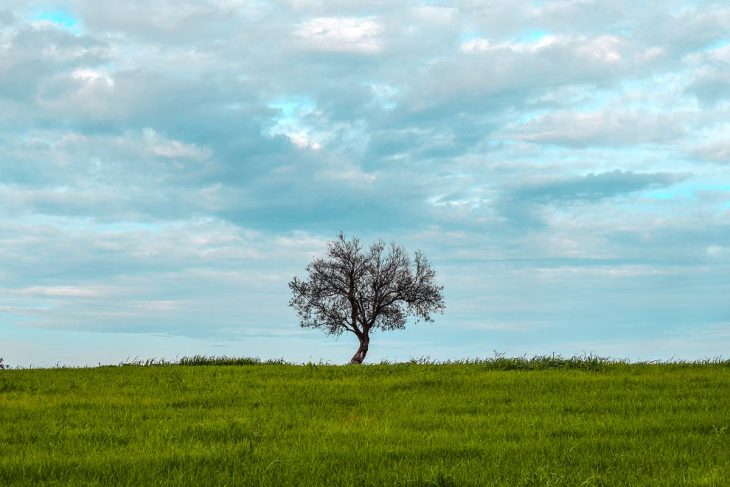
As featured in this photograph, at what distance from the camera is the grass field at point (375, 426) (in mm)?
12031

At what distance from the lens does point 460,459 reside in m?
12.9

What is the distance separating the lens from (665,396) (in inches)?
837

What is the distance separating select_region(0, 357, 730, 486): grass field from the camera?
39.5 ft

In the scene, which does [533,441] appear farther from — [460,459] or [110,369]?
[110,369]

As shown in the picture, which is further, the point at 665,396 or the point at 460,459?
the point at 665,396

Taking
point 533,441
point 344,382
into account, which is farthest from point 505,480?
point 344,382

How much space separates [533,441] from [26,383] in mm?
18769

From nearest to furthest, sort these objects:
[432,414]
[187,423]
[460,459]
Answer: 1. [460,459]
2. [187,423]
3. [432,414]

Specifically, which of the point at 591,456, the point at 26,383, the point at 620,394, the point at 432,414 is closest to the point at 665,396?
the point at 620,394

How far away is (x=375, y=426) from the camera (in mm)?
16531

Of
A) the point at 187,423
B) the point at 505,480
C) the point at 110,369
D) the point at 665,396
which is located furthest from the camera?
the point at 110,369

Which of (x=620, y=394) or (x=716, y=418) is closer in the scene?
(x=716, y=418)

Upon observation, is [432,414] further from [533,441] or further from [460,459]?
[460,459]

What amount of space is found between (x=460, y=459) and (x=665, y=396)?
10733mm
